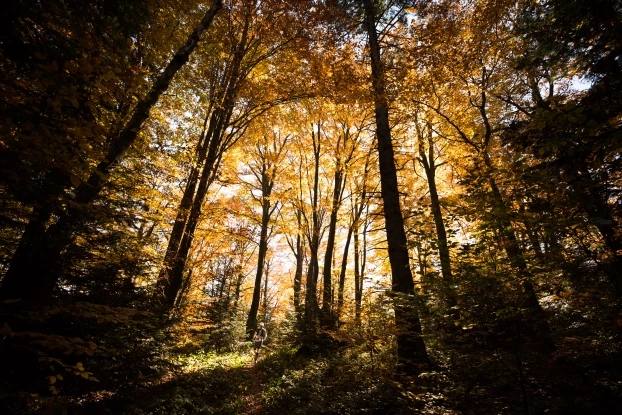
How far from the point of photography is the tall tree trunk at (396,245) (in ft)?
18.2

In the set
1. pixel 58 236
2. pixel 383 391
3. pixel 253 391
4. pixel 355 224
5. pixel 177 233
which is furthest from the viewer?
pixel 355 224

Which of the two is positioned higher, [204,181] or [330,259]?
[204,181]

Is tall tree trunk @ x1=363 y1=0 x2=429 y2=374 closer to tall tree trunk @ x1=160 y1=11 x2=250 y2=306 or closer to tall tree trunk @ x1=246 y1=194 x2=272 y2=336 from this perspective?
tall tree trunk @ x1=160 y1=11 x2=250 y2=306

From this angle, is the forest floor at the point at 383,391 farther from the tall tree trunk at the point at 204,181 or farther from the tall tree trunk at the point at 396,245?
the tall tree trunk at the point at 204,181

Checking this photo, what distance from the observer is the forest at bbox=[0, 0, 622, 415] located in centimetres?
346

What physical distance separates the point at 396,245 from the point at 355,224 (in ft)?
21.6

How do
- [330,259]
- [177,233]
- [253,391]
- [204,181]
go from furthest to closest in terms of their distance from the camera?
[330,259] → [204,181] → [177,233] → [253,391]

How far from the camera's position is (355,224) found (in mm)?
13367

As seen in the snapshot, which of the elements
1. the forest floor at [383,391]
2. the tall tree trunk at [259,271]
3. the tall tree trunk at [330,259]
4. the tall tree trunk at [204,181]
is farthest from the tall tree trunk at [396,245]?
the tall tree trunk at [259,271]

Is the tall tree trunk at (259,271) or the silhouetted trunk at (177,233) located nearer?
the silhouetted trunk at (177,233)

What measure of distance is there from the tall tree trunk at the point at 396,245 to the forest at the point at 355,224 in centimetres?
6

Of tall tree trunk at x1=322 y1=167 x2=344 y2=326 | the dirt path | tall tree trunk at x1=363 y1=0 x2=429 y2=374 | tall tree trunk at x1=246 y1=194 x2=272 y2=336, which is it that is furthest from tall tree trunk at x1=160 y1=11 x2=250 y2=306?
tall tree trunk at x1=246 y1=194 x2=272 y2=336

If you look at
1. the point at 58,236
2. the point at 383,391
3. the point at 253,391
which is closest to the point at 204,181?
the point at 58,236

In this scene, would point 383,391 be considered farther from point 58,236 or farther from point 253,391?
point 58,236
